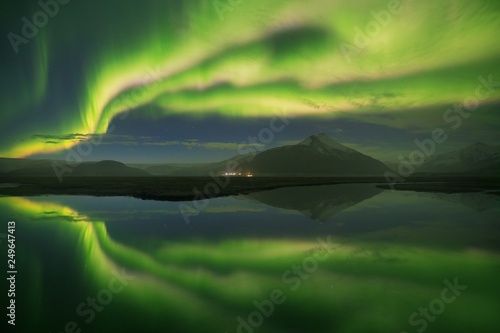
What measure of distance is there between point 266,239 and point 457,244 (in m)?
11.0

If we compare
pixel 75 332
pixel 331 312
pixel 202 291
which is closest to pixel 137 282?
pixel 202 291

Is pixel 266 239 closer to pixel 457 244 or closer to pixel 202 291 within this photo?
pixel 202 291

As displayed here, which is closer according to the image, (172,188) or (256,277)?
(256,277)

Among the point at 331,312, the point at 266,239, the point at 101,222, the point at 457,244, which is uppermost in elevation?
the point at 101,222

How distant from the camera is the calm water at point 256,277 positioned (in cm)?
873

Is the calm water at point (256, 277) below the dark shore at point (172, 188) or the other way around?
below

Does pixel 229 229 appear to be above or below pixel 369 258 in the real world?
above

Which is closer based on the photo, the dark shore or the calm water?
the calm water

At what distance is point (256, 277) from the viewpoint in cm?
1225

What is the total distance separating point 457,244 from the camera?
16766 mm

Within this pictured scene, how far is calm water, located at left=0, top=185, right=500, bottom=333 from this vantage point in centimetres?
873

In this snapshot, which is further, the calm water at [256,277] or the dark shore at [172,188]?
the dark shore at [172,188]

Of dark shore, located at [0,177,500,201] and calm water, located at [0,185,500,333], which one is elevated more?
dark shore, located at [0,177,500,201]

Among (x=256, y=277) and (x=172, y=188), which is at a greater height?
(x=172, y=188)
